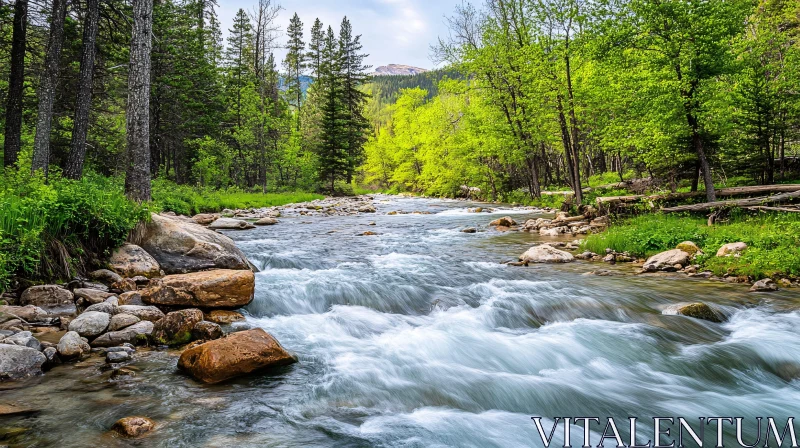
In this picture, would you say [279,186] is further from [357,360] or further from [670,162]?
[357,360]

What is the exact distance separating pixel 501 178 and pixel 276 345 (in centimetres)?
3036

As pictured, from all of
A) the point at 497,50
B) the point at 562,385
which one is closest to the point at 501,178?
the point at 497,50

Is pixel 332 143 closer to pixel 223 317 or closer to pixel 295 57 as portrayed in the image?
pixel 295 57

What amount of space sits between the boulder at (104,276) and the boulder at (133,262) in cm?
26

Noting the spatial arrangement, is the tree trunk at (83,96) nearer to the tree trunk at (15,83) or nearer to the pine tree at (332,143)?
the tree trunk at (15,83)

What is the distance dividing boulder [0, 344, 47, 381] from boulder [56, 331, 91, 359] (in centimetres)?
22

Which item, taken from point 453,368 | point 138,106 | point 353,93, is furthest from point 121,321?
point 353,93

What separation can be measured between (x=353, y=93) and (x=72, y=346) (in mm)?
45921

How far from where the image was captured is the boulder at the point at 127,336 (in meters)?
5.09

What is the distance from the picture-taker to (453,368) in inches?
215

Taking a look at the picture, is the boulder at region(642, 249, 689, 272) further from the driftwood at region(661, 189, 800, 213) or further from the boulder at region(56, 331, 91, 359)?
the boulder at region(56, 331, 91, 359)

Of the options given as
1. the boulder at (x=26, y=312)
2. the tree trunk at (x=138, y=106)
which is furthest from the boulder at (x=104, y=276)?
the tree trunk at (x=138, y=106)

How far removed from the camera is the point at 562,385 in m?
5.14

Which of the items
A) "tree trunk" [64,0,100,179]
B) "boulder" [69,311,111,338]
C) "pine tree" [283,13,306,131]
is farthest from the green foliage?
"pine tree" [283,13,306,131]
